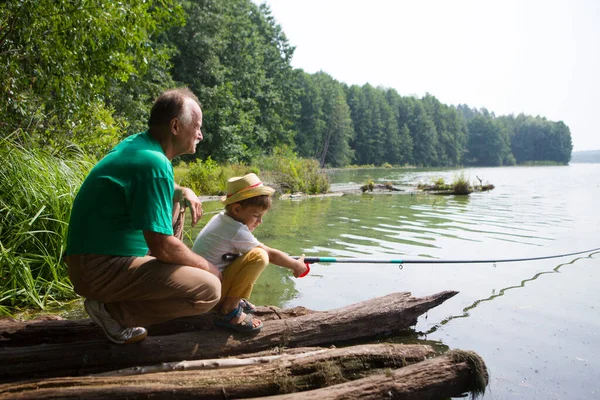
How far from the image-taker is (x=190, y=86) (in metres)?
28.0

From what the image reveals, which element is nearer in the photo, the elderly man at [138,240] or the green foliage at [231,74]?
the elderly man at [138,240]

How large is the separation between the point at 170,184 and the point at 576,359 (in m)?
3.40

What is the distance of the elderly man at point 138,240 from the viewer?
2408mm

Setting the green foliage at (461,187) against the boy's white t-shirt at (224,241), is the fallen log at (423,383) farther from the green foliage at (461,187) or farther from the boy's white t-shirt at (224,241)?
the green foliage at (461,187)

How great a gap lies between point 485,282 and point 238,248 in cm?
403

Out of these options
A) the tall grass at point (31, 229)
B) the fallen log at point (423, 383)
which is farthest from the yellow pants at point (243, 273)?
the tall grass at point (31, 229)

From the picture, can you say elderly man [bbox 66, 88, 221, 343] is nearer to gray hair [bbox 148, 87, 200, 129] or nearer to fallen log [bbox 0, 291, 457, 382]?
gray hair [bbox 148, 87, 200, 129]

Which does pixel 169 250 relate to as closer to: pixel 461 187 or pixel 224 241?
pixel 224 241

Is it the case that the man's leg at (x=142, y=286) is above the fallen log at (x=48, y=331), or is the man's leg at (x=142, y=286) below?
above

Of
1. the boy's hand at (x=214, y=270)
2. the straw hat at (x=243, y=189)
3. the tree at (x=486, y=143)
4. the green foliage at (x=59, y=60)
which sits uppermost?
the tree at (x=486, y=143)

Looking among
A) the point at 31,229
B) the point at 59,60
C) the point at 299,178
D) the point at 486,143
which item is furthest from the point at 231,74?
the point at 486,143

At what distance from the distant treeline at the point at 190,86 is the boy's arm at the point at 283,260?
3896 mm

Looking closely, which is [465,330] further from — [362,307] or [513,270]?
[513,270]

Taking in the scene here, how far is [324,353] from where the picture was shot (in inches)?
115
